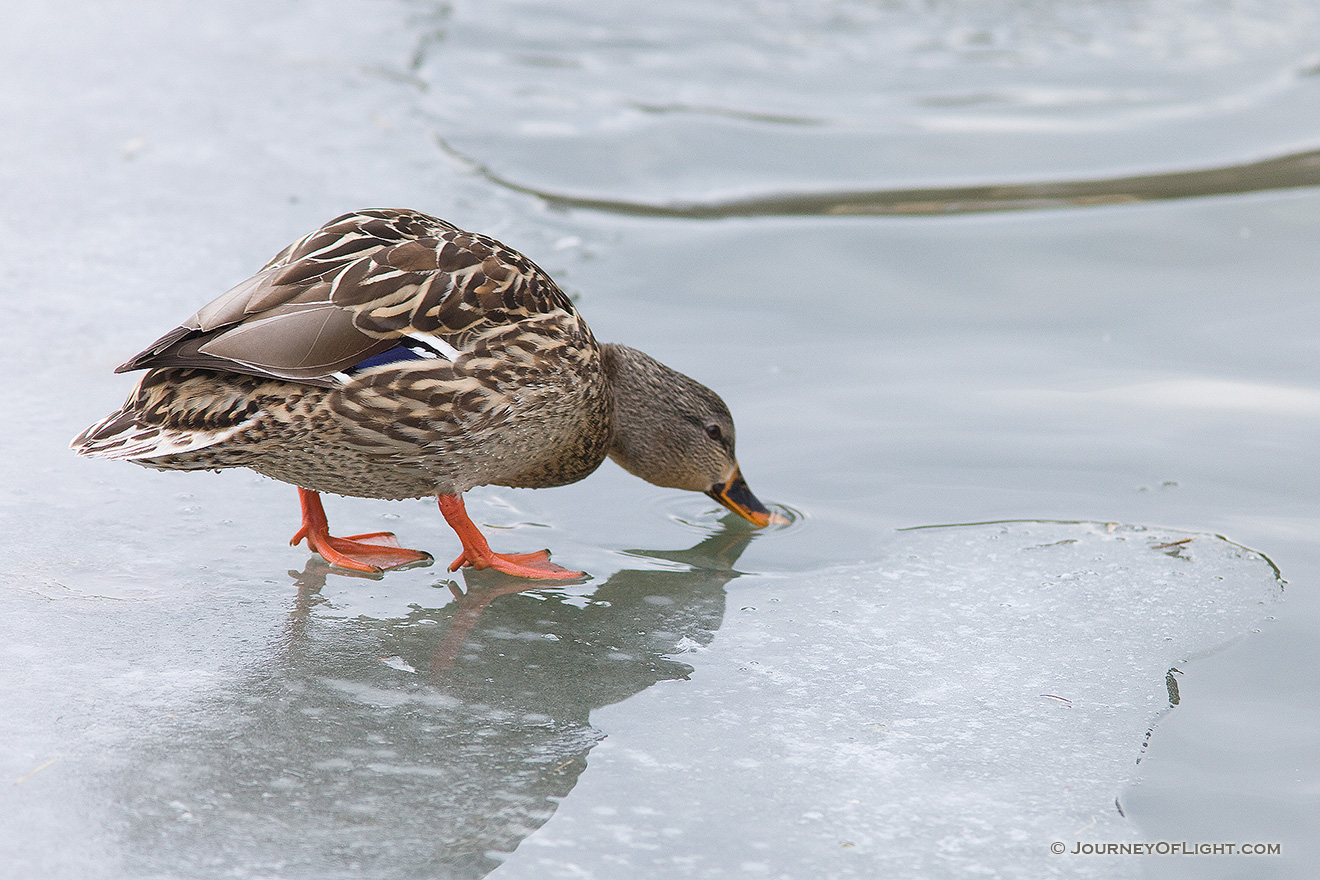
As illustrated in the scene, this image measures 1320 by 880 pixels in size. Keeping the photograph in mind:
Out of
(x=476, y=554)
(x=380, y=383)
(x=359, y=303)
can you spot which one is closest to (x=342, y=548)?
(x=476, y=554)

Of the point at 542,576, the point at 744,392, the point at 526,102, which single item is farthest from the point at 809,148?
the point at 542,576

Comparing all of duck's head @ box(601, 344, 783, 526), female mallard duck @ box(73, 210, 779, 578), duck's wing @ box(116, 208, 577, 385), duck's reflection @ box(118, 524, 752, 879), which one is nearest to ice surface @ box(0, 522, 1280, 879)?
duck's reflection @ box(118, 524, 752, 879)

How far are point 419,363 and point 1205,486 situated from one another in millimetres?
2610

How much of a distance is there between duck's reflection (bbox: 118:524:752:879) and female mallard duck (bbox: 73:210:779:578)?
1.00 ft

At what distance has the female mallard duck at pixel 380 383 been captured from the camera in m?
3.33

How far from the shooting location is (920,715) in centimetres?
310

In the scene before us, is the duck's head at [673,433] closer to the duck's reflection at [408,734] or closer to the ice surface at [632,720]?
the ice surface at [632,720]

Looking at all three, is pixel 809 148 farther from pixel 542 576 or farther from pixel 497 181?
pixel 542 576

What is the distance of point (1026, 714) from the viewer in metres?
3.12

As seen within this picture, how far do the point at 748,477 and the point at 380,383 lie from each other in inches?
62.6

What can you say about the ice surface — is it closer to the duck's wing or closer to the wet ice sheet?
the wet ice sheet

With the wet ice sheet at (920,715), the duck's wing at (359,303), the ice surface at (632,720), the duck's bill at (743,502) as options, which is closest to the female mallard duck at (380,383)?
the duck's wing at (359,303)

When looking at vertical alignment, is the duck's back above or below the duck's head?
above

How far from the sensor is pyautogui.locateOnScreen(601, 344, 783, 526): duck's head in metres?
4.32
